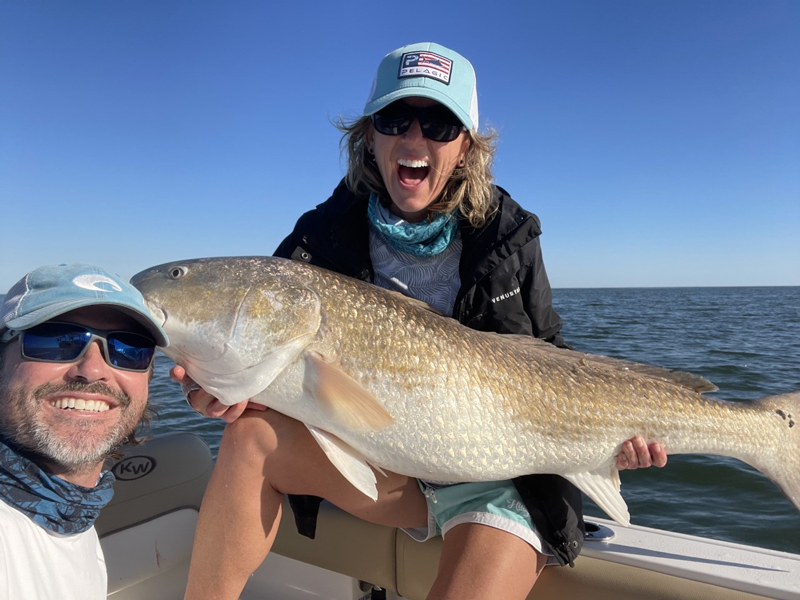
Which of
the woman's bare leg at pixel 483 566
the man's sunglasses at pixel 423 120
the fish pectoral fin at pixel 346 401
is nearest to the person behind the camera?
the woman's bare leg at pixel 483 566

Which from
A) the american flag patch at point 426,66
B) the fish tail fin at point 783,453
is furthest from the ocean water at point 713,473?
the american flag patch at point 426,66

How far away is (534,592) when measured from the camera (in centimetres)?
253

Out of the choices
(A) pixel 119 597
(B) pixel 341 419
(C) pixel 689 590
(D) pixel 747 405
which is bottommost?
(A) pixel 119 597

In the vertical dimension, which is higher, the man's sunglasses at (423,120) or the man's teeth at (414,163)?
the man's sunglasses at (423,120)

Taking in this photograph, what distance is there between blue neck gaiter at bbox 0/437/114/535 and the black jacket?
39.4 inches

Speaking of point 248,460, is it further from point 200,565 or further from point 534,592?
point 534,592

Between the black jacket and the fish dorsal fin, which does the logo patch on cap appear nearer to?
the black jacket

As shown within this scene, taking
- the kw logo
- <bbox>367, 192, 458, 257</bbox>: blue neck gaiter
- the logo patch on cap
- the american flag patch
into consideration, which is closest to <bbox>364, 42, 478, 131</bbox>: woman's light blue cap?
the american flag patch

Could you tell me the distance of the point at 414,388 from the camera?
231 centimetres

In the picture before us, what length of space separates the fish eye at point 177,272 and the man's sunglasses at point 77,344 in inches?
19.0

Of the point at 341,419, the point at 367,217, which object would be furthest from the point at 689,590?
the point at 367,217

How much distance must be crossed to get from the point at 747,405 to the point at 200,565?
8.32ft

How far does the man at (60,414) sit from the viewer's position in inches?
62.7

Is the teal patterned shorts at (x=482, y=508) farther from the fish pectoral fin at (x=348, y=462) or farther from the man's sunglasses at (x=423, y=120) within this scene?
the man's sunglasses at (x=423, y=120)
